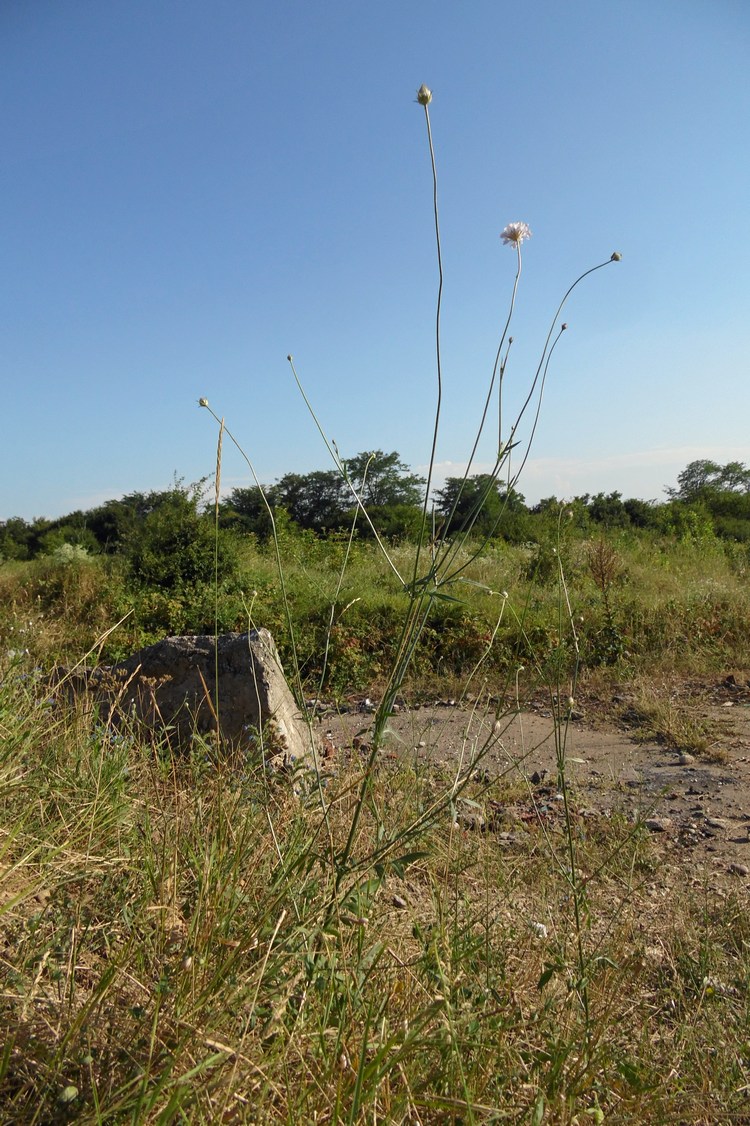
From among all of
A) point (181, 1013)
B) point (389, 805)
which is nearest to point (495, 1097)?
point (181, 1013)

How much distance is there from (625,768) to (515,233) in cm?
345

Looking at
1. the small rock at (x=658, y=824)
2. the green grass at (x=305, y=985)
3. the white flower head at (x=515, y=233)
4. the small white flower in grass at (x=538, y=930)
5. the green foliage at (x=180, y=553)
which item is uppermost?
the white flower head at (x=515, y=233)

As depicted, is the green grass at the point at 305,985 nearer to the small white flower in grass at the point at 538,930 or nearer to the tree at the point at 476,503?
the small white flower in grass at the point at 538,930

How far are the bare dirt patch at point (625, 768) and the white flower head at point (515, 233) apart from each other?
1.46 m

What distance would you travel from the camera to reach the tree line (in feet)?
27.3

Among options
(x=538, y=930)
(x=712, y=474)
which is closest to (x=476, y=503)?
(x=538, y=930)

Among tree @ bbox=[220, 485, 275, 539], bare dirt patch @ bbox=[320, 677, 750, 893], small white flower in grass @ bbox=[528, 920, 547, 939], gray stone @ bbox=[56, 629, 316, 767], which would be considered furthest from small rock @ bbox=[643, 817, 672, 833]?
tree @ bbox=[220, 485, 275, 539]

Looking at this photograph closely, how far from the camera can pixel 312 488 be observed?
15656 mm

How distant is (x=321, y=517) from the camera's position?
14.8 metres

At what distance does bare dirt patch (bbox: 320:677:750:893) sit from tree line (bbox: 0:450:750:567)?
1.36m

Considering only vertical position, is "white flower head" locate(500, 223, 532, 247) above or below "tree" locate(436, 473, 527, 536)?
above

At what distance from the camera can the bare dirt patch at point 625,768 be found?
A: 3094mm

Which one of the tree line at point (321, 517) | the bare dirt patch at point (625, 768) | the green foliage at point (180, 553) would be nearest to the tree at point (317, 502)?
the tree line at point (321, 517)

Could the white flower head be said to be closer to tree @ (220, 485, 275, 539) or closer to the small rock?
the small rock
